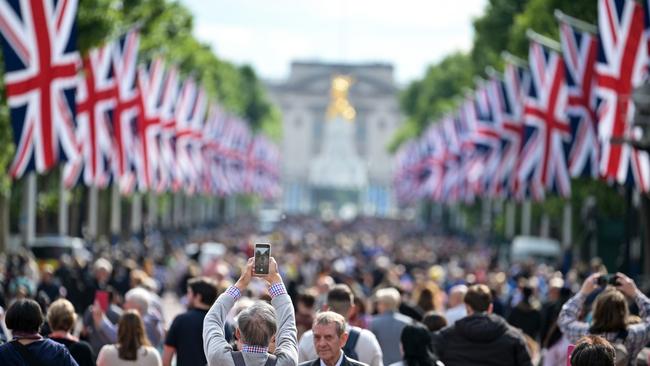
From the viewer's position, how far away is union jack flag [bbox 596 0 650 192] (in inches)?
939

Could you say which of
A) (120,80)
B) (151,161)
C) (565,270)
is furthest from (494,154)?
(120,80)

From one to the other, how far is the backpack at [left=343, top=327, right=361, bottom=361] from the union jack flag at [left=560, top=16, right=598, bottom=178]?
60.0 feet

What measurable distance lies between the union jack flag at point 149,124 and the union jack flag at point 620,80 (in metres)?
14.0

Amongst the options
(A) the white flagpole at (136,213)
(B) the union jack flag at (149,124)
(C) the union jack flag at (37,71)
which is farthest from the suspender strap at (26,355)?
(A) the white flagpole at (136,213)

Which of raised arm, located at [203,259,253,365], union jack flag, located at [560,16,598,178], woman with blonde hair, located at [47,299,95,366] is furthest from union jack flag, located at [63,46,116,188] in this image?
raised arm, located at [203,259,253,365]

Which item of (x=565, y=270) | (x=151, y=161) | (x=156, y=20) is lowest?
(x=565, y=270)

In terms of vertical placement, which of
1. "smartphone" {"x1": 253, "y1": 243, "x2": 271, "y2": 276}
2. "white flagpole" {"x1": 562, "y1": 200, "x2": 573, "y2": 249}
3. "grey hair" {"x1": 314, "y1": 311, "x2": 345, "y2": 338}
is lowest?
"grey hair" {"x1": 314, "y1": 311, "x2": 345, "y2": 338}

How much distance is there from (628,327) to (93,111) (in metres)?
22.9

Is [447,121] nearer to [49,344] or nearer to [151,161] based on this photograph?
[151,161]

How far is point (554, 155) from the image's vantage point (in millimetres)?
32219

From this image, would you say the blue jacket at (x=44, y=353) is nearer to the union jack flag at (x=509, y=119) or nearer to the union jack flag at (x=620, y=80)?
the union jack flag at (x=620, y=80)

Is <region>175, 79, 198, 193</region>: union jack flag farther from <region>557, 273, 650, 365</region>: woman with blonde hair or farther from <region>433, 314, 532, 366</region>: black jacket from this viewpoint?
<region>557, 273, 650, 365</region>: woman with blonde hair

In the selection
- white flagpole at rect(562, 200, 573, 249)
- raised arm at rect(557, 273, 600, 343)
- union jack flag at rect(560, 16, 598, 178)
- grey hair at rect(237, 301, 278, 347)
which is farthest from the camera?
white flagpole at rect(562, 200, 573, 249)

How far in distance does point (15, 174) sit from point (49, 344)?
50.6 ft
